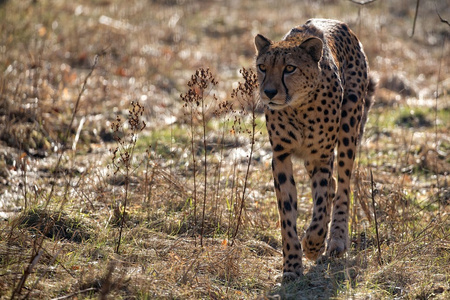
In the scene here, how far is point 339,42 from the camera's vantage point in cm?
501

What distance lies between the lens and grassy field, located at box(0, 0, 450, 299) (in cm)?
380

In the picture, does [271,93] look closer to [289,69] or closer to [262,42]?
[289,69]

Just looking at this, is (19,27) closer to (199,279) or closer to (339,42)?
(339,42)

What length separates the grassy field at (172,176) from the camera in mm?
3799

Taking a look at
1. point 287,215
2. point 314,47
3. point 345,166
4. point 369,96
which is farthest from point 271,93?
point 369,96

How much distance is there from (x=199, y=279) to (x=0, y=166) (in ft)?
9.33

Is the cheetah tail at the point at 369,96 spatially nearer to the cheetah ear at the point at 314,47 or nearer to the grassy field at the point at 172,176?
the grassy field at the point at 172,176

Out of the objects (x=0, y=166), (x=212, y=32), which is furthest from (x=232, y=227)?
(x=212, y=32)

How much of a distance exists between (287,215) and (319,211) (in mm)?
239

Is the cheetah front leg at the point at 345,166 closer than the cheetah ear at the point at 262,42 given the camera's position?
No

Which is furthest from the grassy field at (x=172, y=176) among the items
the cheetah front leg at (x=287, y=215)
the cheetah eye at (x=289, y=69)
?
the cheetah eye at (x=289, y=69)

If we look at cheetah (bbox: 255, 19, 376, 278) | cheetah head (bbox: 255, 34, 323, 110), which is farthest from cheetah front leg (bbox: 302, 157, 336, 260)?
cheetah head (bbox: 255, 34, 323, 110)

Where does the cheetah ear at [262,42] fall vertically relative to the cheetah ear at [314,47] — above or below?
above

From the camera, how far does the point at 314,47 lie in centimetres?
416
